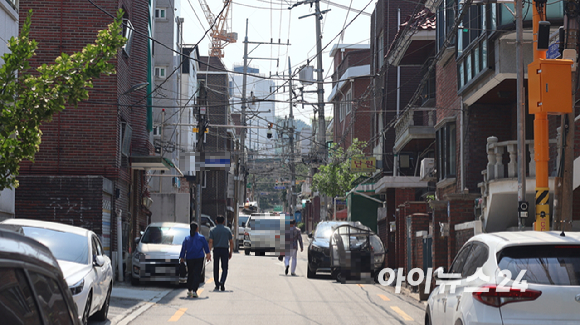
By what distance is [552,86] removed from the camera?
1127 cm

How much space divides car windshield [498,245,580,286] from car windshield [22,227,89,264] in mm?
6827

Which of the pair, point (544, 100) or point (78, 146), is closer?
point (544, 100)

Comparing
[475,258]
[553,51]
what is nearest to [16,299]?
[475,258]

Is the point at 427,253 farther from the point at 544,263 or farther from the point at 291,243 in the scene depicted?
the point at 544,263

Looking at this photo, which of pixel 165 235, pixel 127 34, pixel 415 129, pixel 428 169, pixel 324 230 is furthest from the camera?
pixel 415 129

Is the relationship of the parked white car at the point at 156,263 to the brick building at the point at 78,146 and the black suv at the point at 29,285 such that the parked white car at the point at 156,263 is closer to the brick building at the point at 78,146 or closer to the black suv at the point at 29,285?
the brick building at the point at 78,146

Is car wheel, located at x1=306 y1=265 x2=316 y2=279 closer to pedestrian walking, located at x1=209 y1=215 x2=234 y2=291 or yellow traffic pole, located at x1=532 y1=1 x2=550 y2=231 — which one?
pedestrian walking, located at x1=209 y1=215 x2=234 y2=291

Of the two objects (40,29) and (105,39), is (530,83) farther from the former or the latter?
(40,29)

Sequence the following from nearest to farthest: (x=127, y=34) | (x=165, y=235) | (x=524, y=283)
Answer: (x=524, y=283) → (x=165, y=235) → (x=127, y=34)

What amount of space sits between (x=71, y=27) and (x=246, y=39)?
33764mm

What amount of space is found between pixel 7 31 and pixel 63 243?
17.5 ft

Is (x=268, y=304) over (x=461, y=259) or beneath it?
beneath

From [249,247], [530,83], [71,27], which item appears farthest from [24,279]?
[249,247]

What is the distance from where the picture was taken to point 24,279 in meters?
3.16
